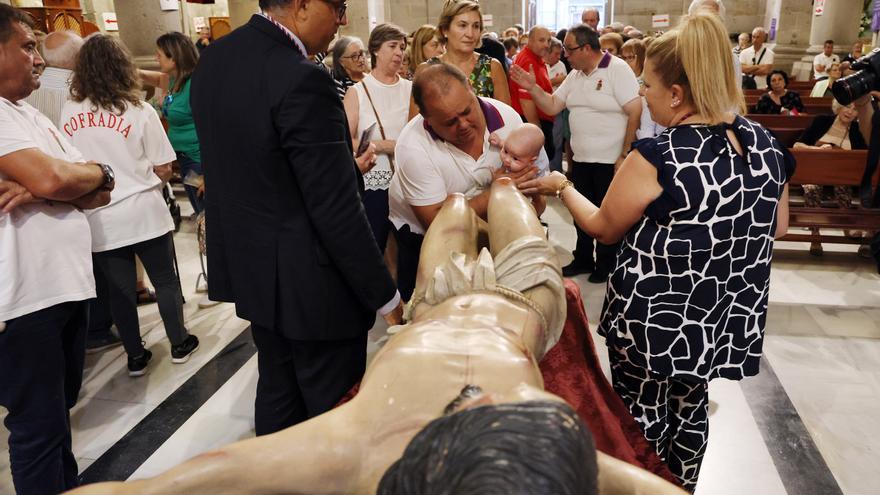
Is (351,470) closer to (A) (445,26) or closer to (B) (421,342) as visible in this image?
(B) (421,342)

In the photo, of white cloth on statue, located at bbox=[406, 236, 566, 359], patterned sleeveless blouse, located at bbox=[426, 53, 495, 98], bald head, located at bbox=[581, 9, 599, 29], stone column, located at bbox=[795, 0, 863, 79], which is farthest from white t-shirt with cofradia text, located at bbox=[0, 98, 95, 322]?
stone column, located at bbox=[795, 0, 863, 79]

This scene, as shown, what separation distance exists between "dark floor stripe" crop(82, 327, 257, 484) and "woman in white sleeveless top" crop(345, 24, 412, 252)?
115 cm

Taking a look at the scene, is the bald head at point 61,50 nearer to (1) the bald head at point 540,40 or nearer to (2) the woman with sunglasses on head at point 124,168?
(2) the woman with sunglasses on head at point 124,168

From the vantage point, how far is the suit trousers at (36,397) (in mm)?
1977

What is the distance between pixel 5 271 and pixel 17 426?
21.3 inches

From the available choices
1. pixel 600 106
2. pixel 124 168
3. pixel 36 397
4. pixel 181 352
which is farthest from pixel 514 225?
pixel 600 106

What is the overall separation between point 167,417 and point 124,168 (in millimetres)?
1290

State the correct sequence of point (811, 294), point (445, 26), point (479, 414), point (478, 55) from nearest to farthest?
point (479, 414) < point (445, 26) < point (478, 55) < point (811, 294)

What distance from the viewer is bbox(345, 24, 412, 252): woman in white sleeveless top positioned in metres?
3.34

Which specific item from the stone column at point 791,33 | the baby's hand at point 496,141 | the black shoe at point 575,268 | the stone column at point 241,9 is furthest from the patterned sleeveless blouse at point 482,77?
the stone column at point 791,33

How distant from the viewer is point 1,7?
75.9 inches

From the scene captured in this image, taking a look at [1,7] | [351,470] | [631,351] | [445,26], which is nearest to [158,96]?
[445,26]

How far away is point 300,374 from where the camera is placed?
1.98 metres

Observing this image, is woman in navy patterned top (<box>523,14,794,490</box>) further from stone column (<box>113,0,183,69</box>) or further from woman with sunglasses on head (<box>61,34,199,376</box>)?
stone column (<box>113,0,183,69</box>)
